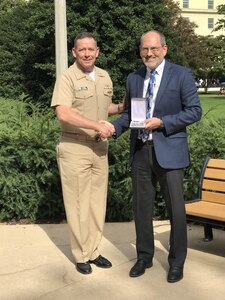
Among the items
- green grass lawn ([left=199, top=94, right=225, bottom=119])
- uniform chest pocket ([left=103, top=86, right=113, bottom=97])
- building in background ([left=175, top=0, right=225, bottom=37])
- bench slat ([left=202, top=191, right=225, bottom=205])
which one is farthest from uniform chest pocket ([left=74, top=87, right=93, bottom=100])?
building in background ([left=175, top=0, right=225, bottom=37])

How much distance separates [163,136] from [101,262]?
51.8 inches

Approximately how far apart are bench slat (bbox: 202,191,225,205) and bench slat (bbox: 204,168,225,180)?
164mm

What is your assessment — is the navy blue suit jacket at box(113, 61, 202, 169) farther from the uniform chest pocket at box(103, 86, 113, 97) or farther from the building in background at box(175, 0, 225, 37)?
the building in background at box(175, 0, 225, 37)

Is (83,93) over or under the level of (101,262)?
over

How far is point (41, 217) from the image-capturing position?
6.18 meters

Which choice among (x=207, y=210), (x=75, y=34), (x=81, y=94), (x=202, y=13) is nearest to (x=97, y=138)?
(x=81, y=94)

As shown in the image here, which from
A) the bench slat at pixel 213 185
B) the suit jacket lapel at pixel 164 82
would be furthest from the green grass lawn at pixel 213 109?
the suit jacket lapel at pixel 164 82

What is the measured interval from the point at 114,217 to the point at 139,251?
6.05 ft

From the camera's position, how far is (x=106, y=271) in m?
4.27

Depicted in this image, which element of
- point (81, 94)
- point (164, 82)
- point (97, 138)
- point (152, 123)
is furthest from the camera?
point (97, 138)

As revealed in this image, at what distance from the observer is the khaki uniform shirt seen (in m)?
4.05

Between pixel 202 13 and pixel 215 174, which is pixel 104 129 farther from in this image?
pixel 202 13

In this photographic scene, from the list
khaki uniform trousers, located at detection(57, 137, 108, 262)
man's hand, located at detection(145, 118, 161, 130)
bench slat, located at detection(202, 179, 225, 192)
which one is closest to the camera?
man's hand, located at detection(145, 118, 161, 130)

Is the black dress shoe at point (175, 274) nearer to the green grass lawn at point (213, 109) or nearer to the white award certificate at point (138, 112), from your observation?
the white award certificate at point (138, 112)
